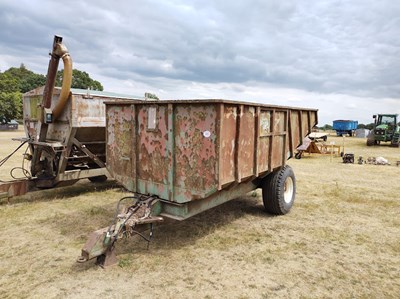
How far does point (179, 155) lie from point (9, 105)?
138 feet

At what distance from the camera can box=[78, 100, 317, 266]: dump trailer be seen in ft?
11.4

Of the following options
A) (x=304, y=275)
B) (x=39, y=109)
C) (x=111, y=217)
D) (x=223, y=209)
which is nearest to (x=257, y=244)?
(x=304, y=275)

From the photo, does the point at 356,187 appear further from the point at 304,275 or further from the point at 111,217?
the point at 111,217

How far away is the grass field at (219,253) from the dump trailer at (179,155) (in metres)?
0.37

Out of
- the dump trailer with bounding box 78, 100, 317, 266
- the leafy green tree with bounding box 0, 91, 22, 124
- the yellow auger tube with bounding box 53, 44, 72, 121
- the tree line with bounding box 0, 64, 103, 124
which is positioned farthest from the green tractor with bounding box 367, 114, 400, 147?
the leafy green tree with bounding box 0, 91, 22, 124

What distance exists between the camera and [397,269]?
3.47m

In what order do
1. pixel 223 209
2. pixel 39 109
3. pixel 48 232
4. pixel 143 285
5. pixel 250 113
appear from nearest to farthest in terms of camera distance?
pixel 143 285, pixel 250 113, pixel 48 232, pixel 223 209, pixel 39 109

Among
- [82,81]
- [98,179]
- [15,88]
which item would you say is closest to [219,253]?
[98,179]

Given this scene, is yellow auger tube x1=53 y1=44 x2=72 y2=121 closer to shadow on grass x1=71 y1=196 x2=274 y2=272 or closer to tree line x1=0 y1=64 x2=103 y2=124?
shadow on grass x1=71 y1=196 x2=274 y2=272

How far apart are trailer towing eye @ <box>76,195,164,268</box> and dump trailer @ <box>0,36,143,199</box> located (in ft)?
9.01

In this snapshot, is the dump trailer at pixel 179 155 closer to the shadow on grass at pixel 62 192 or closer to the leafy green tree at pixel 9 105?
the shadow on grass at pixel 62 192

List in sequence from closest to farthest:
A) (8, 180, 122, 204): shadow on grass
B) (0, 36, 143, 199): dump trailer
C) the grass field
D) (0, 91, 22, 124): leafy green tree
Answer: the grass field, (0, 36, 143, 199): dump trailer, (8, 180, 122, 204): shadow on grass, (0, 91, 22, 124): leafy green tree

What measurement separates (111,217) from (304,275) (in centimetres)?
334

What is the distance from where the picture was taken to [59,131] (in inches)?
247
